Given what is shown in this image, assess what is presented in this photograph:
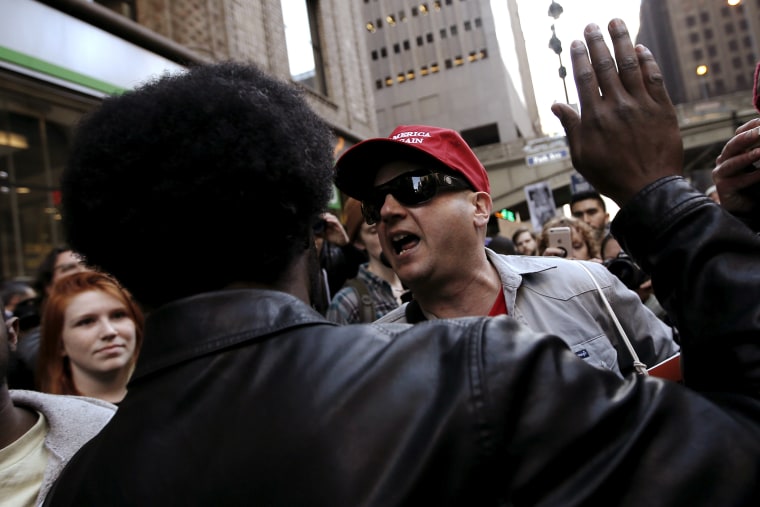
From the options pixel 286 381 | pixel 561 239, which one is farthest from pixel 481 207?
pixel 286 381

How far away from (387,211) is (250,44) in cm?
1119

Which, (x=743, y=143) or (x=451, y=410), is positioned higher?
(x=743, y=143)

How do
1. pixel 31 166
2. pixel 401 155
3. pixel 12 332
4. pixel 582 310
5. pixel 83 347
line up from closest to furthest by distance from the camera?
pixel 582 310
pixel 12 332
pixel 401 155
pixel 83 347
pixel 31 166

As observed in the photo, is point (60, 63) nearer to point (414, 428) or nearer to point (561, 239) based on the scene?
point (561, 239)

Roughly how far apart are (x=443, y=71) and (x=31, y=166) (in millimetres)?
53138

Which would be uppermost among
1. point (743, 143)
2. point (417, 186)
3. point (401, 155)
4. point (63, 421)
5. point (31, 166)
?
point (31, 166)

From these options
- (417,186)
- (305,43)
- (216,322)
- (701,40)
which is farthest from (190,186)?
(701,40)

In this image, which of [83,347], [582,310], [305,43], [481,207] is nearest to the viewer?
[582,310]

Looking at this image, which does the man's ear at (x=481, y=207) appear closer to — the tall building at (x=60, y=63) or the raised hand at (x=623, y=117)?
the raised hand at (x=623, y=117)

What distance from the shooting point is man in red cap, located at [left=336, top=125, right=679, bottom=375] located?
7.51ft

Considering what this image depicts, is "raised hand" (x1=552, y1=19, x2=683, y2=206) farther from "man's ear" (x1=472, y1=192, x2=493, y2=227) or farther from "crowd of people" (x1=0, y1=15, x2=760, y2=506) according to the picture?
"man's ear" (x1=472, y1=192, x2=493, y2=227)

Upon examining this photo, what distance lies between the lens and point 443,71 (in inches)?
2288

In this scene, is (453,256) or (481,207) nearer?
(453,256)

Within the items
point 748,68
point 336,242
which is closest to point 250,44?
point 336,242
